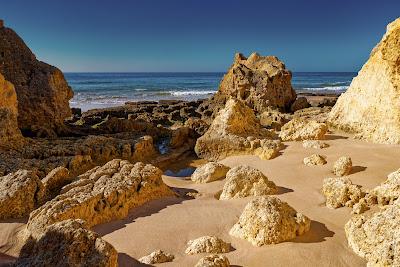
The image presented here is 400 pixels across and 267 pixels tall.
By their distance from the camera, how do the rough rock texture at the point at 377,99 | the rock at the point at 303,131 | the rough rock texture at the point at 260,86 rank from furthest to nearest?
1. the rough rock texture at the point at 260,86
2. the rock at the point at 303,131
3. the rough rock texture at the point at 377,99

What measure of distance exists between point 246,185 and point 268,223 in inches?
68.5

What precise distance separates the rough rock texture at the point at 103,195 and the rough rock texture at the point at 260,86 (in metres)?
11.0

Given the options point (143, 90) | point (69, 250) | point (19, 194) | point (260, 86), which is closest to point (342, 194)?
point (69, 250)

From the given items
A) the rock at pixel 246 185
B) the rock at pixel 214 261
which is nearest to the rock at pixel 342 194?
the rock at pixel 246 185

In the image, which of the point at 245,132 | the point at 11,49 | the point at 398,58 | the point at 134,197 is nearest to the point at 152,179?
the point at 134,197

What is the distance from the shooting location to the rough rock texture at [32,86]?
409 inches

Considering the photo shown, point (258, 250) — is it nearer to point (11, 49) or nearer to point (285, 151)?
point (285, 151)

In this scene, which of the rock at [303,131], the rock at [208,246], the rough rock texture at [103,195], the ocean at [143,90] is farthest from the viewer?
the ocean at [143,90]

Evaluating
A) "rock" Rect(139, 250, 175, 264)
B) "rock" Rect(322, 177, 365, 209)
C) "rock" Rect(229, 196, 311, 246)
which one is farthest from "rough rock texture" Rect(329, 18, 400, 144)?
"rock" Rect(139, 250, 175, 264)

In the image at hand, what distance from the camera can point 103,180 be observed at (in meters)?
5.54

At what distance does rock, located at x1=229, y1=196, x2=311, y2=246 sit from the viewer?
3.83 m

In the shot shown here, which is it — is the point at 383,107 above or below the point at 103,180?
above

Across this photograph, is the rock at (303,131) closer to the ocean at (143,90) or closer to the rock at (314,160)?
the rock at (314,160)

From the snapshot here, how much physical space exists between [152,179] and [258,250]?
2.56 meters
